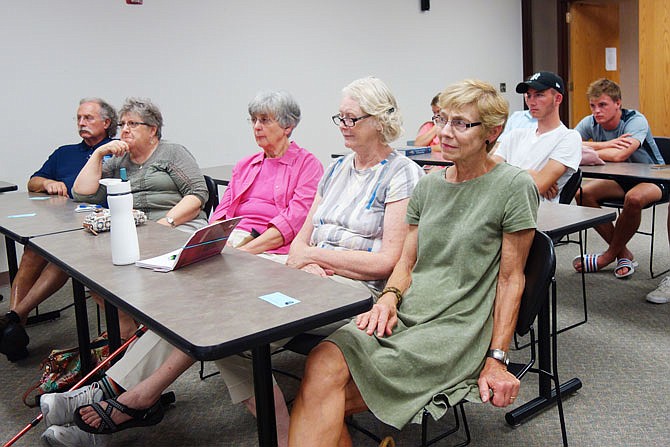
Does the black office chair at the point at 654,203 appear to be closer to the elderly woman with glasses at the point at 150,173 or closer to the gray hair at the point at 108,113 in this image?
the elderly woman with glasses at the point at 150,173

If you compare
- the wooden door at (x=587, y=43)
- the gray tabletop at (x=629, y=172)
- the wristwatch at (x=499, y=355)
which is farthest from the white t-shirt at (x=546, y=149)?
the wooden door at (x=587, y=43)

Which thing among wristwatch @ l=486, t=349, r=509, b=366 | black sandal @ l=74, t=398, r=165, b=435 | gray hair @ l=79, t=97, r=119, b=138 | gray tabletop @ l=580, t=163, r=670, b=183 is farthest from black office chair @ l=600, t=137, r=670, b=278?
black sandal @ l=74, t=398, r=165, b=435

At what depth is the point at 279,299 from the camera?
5.11 ft

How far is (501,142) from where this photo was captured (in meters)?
3.68

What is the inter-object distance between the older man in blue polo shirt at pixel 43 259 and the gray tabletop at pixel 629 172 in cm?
262

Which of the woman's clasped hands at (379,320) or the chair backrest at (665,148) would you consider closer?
the woman's clasped hands at (379,320)

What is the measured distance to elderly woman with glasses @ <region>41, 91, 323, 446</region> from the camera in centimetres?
209

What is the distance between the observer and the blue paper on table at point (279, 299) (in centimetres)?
153

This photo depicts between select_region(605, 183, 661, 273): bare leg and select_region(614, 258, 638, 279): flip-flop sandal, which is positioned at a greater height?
select_region(605, 183, 661, 273): bare leg

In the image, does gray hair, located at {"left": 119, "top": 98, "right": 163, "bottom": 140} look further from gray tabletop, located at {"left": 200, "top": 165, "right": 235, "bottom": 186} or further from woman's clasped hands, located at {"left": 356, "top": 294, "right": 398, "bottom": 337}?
woman's clasped hands, located at {"left": 356, "top": 294, "right": 398, "bottom": 337}

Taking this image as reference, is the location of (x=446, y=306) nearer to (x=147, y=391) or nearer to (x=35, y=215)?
(x=147, y=391)

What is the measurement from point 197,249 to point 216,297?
328 mm

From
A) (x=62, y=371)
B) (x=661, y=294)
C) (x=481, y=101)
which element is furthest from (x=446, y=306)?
(x=661, y=294)

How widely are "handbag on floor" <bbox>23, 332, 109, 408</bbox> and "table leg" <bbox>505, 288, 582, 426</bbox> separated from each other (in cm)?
163
